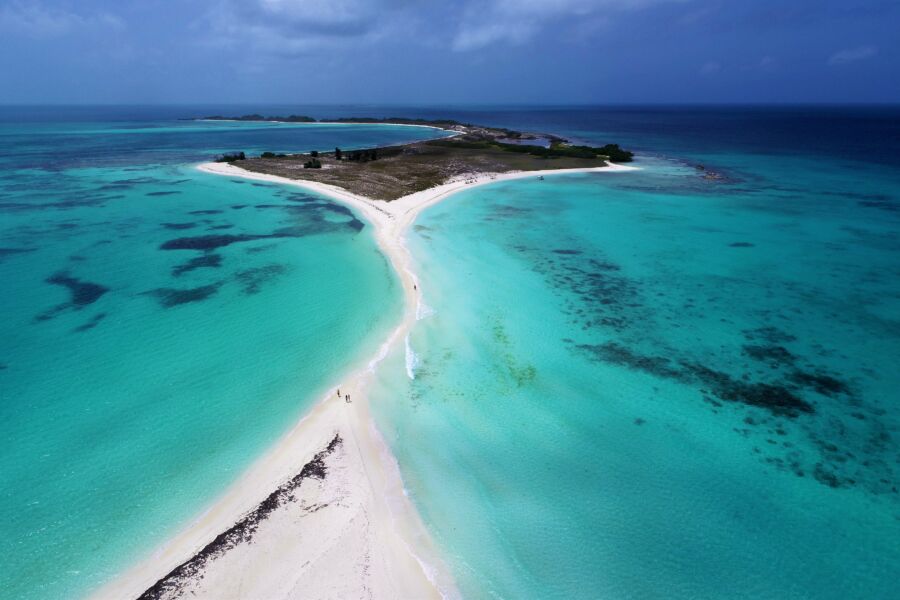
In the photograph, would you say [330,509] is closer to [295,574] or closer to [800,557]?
[295,574]

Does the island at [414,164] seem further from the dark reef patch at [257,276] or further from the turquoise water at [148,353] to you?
the dark reef patch at [257,276]

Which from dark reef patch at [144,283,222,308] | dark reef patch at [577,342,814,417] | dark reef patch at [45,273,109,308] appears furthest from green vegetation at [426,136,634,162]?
dark reef patch at [45,273,109,308]

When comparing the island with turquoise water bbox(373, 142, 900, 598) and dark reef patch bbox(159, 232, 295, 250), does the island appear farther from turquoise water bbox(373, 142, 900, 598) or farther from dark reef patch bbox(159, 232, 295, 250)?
turquoise water bbox(373, 142, 900, 598)

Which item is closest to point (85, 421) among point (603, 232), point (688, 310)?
point (688, 310)

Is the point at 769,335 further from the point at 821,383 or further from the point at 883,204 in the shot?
the point at 883,204

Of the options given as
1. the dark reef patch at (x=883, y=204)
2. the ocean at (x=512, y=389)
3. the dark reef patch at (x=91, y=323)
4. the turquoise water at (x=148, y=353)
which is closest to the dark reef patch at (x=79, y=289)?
the turquoise water at (x=148, y=353)

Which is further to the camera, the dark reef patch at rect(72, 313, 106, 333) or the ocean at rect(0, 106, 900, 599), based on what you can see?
the dark reef patch at rect(72, 313, 106, 333)
